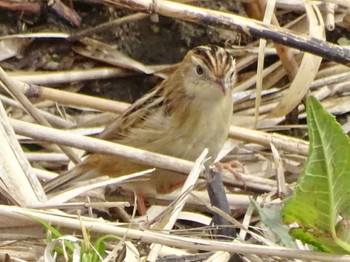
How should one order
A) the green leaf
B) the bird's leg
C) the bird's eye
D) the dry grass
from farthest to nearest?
the bird's eye, the bird's leg, the dry grass, the green leaf

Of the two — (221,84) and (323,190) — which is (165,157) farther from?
(323,190)

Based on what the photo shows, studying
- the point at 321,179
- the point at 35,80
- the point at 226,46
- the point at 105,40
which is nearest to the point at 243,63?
the point at 226,46

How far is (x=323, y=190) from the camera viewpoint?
341 cm

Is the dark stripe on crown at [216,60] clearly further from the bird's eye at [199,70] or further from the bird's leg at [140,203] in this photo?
the bird's leg at [140,203]

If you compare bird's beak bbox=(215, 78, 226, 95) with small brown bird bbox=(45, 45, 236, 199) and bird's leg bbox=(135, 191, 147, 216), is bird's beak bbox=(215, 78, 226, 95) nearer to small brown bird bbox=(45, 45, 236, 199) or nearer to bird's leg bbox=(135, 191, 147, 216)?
small brown bird bbox=(45, 45, 236, 199)

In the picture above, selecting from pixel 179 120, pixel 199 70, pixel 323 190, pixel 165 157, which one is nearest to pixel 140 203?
pixel 179 120

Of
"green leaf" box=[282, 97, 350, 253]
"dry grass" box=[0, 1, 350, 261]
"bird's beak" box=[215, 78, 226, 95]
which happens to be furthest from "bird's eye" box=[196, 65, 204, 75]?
"green leaf" box=[282, 97, 350, 253]

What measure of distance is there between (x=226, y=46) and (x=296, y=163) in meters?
1.06

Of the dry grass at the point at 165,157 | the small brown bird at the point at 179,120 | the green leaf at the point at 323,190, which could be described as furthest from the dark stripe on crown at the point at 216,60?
the green leaf at the point at 323,190

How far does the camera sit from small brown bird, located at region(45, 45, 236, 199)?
17.0ft

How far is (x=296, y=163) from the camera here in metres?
5.14

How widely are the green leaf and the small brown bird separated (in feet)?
5.33

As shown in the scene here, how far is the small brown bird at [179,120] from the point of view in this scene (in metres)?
5.18

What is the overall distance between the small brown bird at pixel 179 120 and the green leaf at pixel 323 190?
5.33 ft
